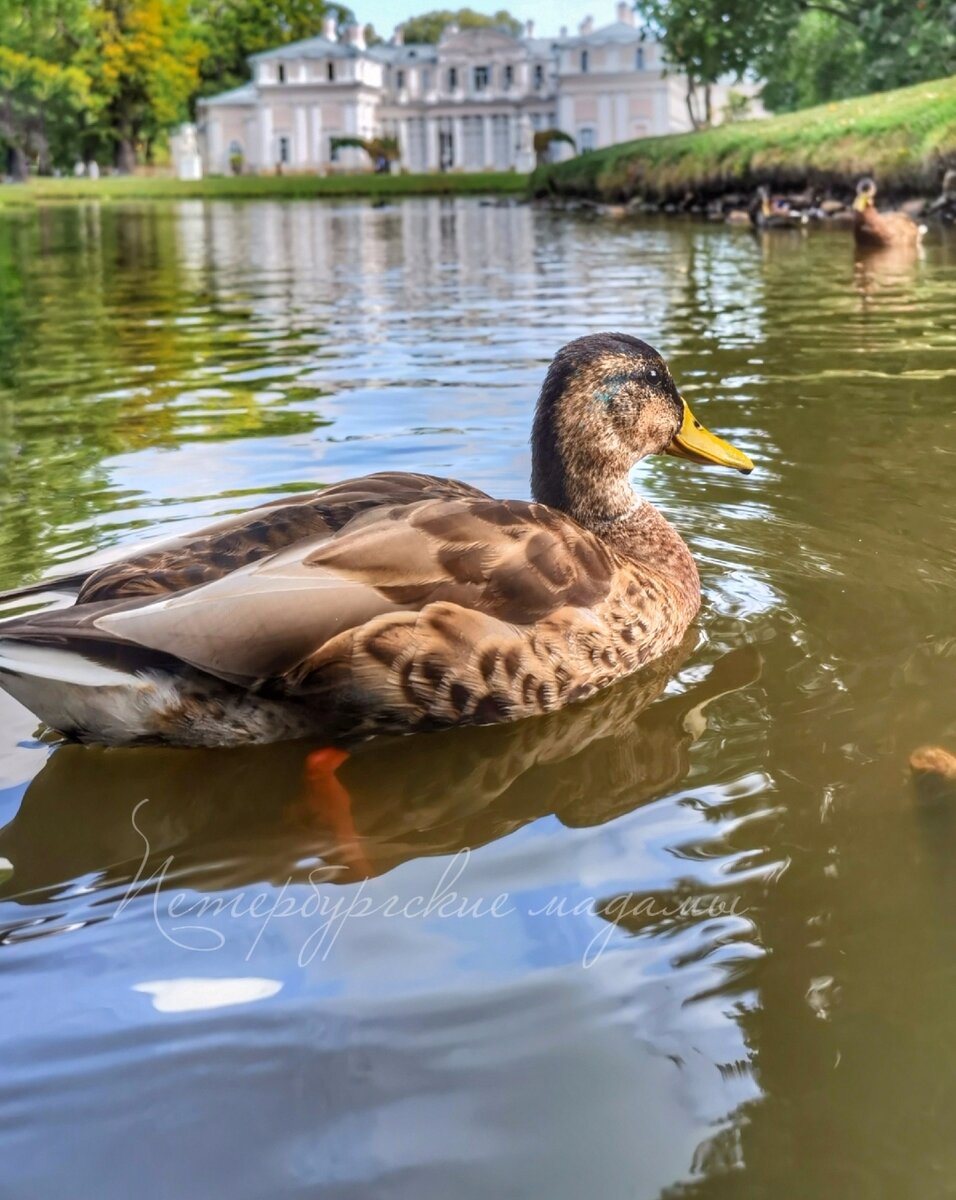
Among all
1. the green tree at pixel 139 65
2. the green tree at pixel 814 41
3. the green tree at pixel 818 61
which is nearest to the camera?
the green tree at pixel 814 41

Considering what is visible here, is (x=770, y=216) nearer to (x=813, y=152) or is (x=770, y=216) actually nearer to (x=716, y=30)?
(x=813, y=152)

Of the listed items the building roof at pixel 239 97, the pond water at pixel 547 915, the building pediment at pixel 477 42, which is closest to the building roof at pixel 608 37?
the building pediment at pixel 477 42

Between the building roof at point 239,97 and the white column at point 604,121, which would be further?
the building roof at point 239,97

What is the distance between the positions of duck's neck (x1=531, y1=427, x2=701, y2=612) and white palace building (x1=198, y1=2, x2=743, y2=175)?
87782 mm

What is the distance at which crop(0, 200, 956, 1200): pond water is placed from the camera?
1.92 m

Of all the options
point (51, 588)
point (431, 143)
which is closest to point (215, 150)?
point (431, 143)

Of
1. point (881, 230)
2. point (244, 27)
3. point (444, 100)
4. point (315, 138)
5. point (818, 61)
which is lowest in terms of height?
point (881, 230)

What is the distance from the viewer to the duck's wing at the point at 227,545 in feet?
10.2

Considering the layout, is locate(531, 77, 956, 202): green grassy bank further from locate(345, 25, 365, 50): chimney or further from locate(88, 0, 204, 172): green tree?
locate(345, 25, 365, 50): chimney

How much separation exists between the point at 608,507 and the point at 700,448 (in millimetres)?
455

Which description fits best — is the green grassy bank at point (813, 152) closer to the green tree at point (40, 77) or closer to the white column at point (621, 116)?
the green tree at point (40, 77)

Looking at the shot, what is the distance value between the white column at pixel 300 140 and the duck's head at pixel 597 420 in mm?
96837

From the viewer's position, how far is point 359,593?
120 inches

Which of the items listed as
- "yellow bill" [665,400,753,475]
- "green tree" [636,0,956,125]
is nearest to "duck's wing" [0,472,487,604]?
"yellow bill" [665,400,753,475]
